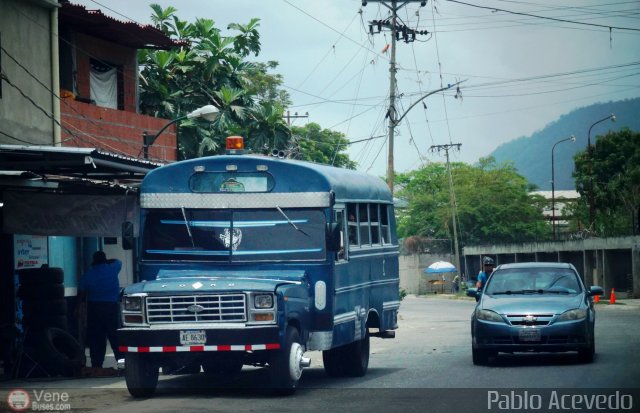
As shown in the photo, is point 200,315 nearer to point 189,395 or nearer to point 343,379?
point 189,395

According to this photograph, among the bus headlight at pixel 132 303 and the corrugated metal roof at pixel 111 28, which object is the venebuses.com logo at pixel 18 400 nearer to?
the bus headlight at pixel 132 303

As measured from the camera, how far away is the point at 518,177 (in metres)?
113

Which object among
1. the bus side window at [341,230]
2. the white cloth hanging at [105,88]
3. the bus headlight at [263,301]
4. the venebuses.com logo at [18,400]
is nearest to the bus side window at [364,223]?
the bus side window at [341,230]

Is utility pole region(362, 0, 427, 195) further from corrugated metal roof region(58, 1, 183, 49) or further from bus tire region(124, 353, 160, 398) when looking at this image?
bus tire region(124, 353, 160, 398)

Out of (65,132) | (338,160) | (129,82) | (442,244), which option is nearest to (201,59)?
(129,82)

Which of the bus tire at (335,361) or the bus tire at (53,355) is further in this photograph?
the bus tire at (53,355)

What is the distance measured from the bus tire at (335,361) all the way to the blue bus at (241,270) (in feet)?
1.65

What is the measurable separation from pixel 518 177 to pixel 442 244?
531 inches

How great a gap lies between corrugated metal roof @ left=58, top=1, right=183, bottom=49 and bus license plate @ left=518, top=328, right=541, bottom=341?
15372 millimetres

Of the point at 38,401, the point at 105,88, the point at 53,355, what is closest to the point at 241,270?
the point at 38,401

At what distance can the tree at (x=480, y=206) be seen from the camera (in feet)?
350

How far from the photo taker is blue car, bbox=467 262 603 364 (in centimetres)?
1803

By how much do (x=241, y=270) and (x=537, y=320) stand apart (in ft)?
17.8

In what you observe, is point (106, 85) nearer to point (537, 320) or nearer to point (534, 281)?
point (534, 281)
